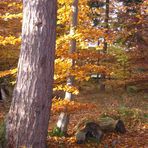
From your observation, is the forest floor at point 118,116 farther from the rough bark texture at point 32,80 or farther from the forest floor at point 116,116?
the rough bark texture at point 32,80

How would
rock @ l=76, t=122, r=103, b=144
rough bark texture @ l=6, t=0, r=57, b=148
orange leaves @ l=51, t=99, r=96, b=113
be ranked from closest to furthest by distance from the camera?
rough bark texture @ l=6, t=0, r=57, b=148, orange leaves @ l=51, t=99, r=96, b=113, rock @ l=76, t=122, r=103, b=144

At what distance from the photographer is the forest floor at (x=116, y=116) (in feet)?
33.0

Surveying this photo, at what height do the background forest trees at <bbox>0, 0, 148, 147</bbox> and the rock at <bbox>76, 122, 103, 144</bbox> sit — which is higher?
the background forest trees at <bbox>0, 0, 148, 147</bbox>

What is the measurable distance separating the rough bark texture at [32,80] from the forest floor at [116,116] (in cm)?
201

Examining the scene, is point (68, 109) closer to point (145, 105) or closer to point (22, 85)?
point (22, 85)

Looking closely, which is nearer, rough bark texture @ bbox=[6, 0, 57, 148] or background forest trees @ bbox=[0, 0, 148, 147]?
rough bark texture @ bbox=[6, 0, 57, 148]

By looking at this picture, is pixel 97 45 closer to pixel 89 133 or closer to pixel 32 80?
pixel 89 133

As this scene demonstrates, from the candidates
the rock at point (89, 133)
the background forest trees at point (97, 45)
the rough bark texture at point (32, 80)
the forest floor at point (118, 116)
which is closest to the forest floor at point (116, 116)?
the forest floor at point (118, 116)

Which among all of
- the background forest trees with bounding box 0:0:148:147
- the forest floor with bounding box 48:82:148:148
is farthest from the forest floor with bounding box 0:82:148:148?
the background forest trees with bounding box 0:0:148:147

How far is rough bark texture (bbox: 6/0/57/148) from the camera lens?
7488 mm

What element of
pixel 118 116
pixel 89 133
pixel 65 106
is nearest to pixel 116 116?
pixel 118 116

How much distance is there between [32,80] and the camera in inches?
297

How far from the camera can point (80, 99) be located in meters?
21.7

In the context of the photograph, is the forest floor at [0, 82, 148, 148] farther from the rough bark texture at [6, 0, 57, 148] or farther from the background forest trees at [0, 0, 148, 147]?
the rough bark texture at [6, 0, 57, 148]
